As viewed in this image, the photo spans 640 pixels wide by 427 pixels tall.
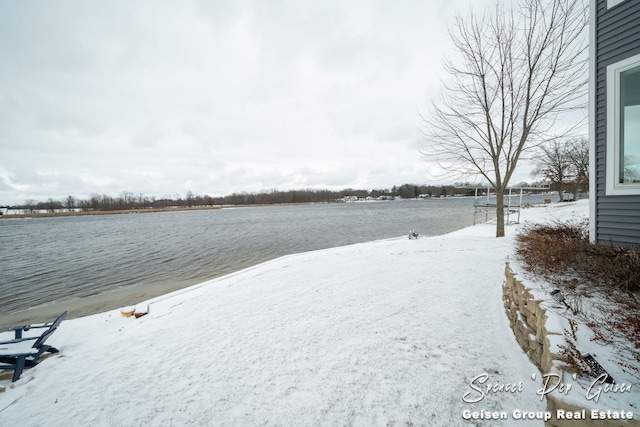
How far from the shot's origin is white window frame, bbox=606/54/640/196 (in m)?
4.78

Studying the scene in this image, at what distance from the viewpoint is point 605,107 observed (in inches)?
195

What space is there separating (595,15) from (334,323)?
7.75 metres

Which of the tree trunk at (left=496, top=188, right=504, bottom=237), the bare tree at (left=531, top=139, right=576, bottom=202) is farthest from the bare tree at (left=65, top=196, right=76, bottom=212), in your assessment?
the bare tree at (left=531, top=139, right=576, bottom=202)

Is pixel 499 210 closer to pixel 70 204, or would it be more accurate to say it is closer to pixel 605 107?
pixel 605 107

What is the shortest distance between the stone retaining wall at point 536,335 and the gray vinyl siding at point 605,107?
2376 millimetres

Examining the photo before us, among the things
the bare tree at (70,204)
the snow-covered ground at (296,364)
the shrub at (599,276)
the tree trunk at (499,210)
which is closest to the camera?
the shrub at (599,276)

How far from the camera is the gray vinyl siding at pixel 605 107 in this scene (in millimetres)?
4617

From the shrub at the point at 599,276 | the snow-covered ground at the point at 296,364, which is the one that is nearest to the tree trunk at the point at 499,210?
the shrub at the point at 599,276

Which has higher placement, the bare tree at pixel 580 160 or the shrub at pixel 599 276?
the bare tree at pixel 580 160

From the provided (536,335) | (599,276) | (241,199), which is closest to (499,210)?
(599,276)

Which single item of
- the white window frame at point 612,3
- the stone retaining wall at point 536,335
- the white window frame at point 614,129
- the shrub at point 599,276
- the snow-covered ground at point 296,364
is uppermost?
the white window frame at point 612,3

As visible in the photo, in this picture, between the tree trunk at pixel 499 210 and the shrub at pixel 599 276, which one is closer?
the shrub at pixel 599 276

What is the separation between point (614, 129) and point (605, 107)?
464 mm

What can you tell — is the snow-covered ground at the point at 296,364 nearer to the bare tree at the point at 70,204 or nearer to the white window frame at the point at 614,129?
the white window frame at the point at 614,129
